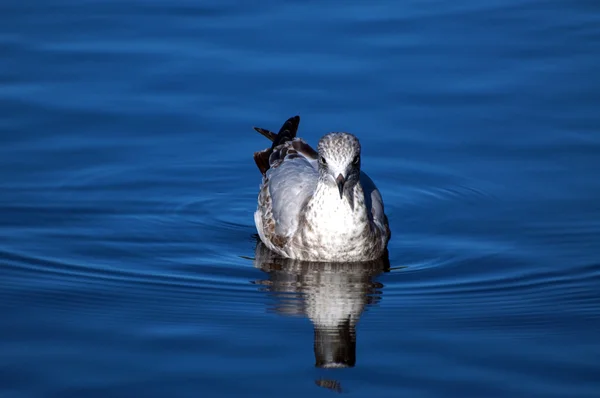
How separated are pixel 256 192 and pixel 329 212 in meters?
1.82

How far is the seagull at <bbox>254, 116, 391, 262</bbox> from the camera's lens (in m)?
10.0

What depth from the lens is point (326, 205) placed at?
33.9 feet

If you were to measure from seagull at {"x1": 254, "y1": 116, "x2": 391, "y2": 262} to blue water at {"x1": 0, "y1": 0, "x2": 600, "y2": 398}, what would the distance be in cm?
18

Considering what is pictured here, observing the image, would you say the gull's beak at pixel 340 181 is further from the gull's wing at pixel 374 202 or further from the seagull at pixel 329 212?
the gull's wing at pixel 374 202

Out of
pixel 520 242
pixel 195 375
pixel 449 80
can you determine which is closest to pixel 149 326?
pixel 195 375

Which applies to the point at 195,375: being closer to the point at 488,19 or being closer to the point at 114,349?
the point at 114,349

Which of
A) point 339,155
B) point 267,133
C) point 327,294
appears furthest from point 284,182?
point 327,294

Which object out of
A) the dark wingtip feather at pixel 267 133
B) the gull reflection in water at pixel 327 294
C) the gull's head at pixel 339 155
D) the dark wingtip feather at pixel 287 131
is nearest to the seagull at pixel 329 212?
the gull's head at pixel 339 155

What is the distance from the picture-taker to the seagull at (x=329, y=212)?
10016 mm

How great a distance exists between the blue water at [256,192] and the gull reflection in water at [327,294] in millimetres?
28

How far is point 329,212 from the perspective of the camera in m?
10.3

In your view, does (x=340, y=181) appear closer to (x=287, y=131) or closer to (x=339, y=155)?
(x=339, y=155)

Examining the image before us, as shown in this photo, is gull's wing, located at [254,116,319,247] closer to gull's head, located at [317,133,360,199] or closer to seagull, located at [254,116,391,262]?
seagull, located at [254,116,391,262]

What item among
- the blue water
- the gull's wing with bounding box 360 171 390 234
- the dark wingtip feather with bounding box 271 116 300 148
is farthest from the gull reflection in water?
the dark wingtip feather with bounding box 271 116 300 148
